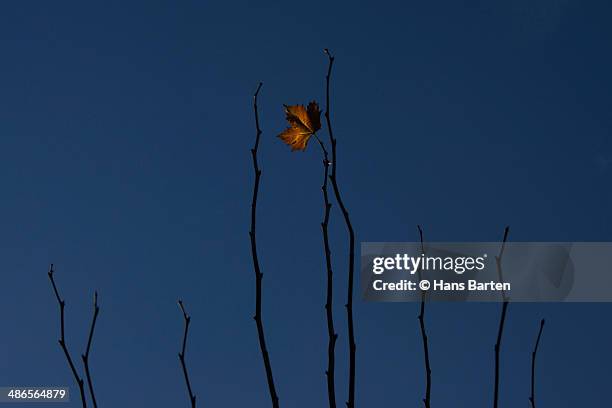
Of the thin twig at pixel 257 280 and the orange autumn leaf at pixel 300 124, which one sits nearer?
the thin twig at pixel 257 280

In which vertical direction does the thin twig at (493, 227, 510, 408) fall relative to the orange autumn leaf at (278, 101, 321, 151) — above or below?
below

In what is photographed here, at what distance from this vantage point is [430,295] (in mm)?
1716

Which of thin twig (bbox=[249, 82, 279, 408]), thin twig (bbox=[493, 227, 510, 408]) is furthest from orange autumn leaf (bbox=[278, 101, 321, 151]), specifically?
thin twig (bbox=[493, 227, 510, 408])

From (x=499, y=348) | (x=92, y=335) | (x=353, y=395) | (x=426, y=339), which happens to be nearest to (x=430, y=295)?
(x=426, y=339)

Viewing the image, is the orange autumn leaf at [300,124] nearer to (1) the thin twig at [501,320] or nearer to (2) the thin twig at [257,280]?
(2) the thin twig at [257,280]

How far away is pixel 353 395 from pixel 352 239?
1.03 feet

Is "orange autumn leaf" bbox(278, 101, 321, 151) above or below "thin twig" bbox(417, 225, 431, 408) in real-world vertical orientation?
above

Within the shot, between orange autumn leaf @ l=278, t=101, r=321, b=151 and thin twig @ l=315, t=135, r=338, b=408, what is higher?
orange autumn leaf @ l=278, t=101, r=321, b=151

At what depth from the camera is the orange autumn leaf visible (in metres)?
1.64

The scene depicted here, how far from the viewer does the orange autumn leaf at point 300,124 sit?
164cm

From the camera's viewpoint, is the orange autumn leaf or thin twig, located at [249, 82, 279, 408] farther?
the orange autumn leaf

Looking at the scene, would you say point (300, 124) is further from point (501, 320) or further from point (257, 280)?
point (501, 320)

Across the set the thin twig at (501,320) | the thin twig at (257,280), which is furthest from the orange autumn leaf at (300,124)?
the thin twig at (501,320)

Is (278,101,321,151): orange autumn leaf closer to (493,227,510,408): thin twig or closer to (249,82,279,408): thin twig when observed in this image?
(249,82,279,408): thin twig
